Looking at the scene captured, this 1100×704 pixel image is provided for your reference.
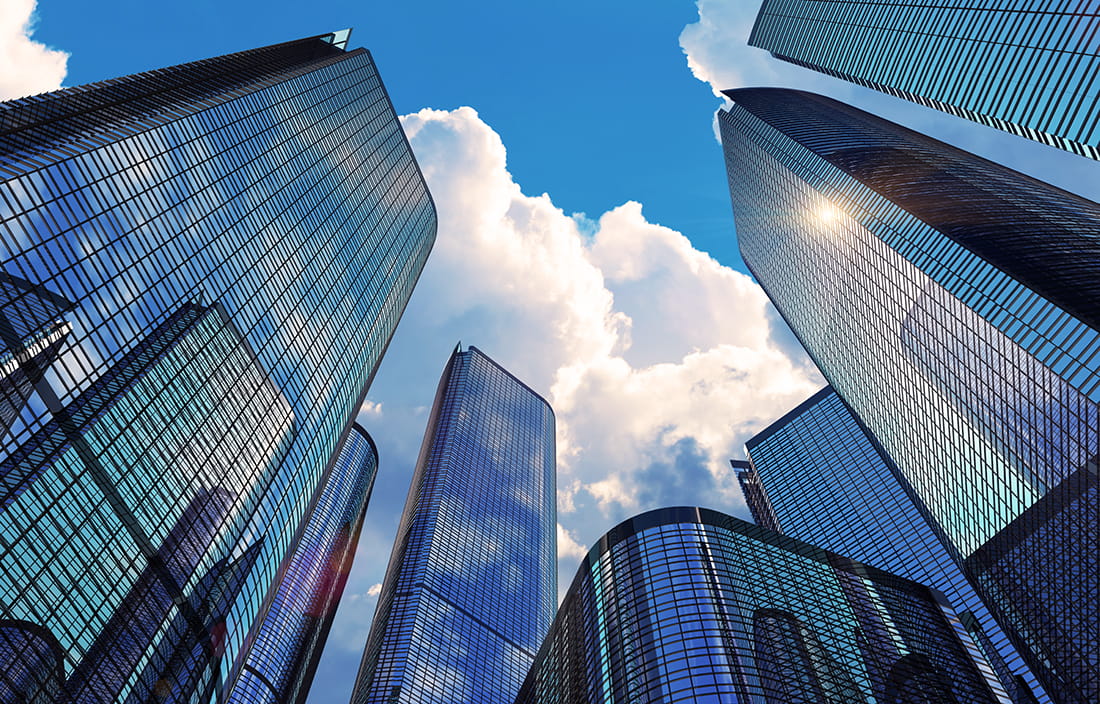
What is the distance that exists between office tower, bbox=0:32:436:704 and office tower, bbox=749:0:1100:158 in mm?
71939

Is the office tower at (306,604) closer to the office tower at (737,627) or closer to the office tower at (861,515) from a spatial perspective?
the office tower at (737,627)

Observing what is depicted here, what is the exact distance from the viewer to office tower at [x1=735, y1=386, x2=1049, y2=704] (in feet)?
420

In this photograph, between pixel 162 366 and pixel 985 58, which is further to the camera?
pixel 985 58

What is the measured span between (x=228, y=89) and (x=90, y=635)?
5924 centimetres

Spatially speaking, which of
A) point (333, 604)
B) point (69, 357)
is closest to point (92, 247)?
point (69, 357)

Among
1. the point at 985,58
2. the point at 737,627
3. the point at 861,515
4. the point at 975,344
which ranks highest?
the point at 861,515

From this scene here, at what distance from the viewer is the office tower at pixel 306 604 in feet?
456

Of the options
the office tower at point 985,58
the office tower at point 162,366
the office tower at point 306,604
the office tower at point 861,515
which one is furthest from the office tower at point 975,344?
the office tower at point 306,604

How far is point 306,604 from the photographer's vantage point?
159 metres

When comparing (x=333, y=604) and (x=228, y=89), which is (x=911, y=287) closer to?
(x=228, y=89)

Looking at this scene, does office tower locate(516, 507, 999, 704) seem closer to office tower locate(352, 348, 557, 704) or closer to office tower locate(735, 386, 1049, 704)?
office tower locate(735, 386, 1049, 704)

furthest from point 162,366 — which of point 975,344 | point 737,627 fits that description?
A: point 975,344

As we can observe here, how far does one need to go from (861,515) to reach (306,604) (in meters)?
118

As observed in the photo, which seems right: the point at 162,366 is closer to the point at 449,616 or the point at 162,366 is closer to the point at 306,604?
the point at 306,604
